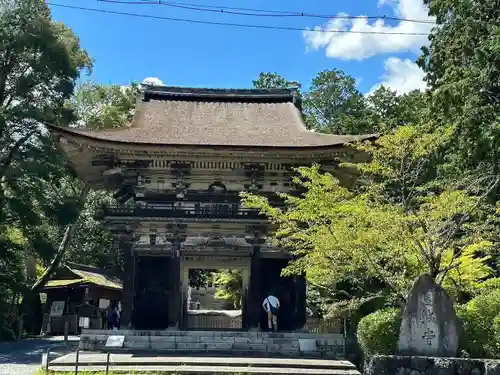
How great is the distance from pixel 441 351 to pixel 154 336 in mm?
9343

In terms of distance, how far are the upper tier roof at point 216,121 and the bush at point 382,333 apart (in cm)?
→ 654

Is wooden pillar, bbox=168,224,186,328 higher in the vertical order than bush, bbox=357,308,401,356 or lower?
higher

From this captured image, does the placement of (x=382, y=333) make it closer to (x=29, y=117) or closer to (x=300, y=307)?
(x=300, y=307)

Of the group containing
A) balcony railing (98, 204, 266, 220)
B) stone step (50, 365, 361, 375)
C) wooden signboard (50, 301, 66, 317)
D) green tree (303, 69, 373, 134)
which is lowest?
stone step (50, 365, 361, 375)

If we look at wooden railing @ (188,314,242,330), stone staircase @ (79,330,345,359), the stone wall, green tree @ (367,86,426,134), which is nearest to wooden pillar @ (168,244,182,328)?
stone staircase @ (79,330,345,359)

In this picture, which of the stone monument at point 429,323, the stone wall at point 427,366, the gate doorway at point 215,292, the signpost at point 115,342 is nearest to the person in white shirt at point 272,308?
the gate doorway at point 215,292

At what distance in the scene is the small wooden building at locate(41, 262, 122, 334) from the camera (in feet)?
99.2

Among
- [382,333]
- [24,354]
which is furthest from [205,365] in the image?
[24,354]

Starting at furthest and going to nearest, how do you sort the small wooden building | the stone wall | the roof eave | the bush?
the small wooden building → the roof eave → the bush → the stone wall

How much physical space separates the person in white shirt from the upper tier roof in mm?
4807

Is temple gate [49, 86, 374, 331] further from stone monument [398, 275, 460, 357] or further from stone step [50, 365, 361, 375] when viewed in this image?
stone monument [398, 275, 460, 357]

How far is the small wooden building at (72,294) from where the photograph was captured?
3023cm

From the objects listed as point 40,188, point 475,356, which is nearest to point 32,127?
point 40,188

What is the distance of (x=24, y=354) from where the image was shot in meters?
18.9
